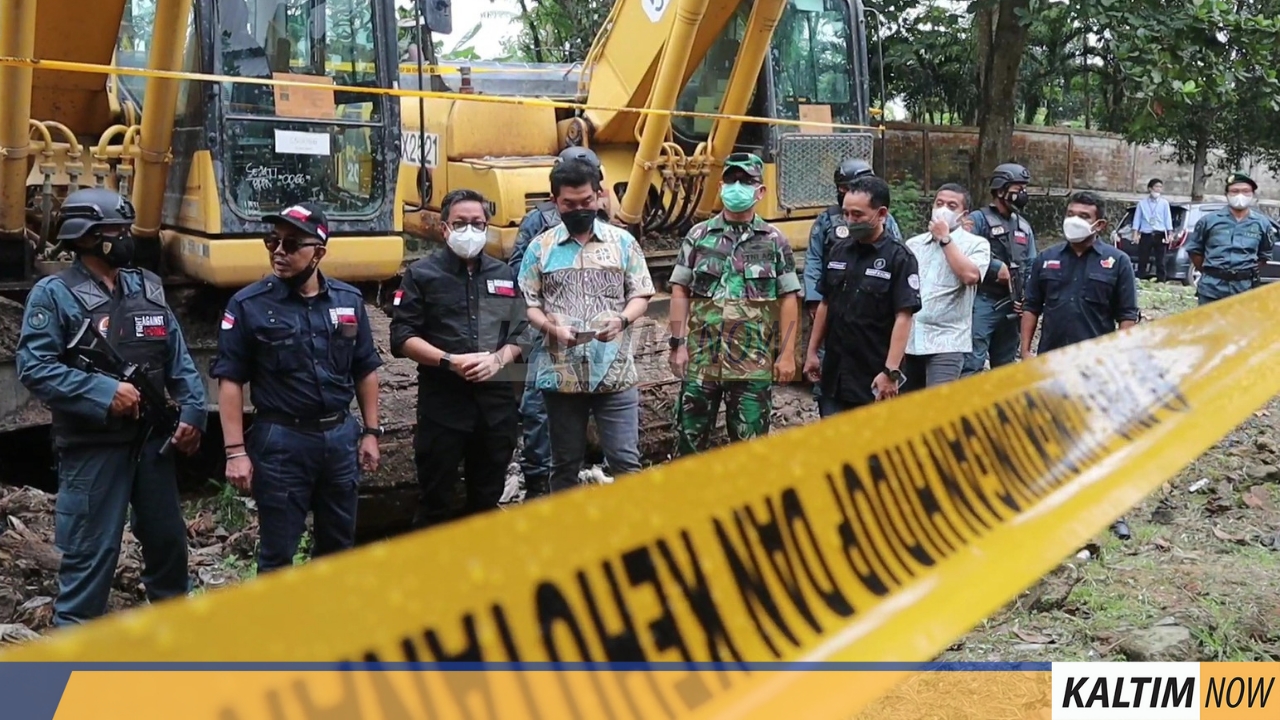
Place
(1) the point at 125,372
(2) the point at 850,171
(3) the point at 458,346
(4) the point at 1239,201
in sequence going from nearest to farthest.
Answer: (1) the point at 125,372 < (3) the point at 458,346 < (2) the point at 850,171 < (4) the point at 1239,201

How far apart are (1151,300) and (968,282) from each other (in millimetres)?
8561

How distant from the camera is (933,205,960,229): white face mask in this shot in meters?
5.67

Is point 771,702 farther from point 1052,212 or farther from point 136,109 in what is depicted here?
point 1052,212

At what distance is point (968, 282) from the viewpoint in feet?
18.2

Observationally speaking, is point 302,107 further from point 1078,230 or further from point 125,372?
point 1078,230

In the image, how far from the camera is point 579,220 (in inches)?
182

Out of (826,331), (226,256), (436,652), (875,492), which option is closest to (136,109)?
(226,256)

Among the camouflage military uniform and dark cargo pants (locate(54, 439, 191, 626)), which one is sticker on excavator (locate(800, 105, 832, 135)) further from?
dark cargo pants (locate(54, 439, 191, 626))

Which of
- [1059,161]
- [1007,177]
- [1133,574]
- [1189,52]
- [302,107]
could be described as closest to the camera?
[1133,574]

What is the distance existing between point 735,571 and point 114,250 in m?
2.74

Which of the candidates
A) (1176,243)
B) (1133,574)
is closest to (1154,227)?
(1176,243)

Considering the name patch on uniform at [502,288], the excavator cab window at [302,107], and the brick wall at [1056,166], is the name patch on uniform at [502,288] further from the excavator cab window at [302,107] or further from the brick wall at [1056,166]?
the brick wall at [1056,166]

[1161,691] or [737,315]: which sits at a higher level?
[737,315]

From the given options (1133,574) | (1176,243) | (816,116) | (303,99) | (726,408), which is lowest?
(1133,574)
